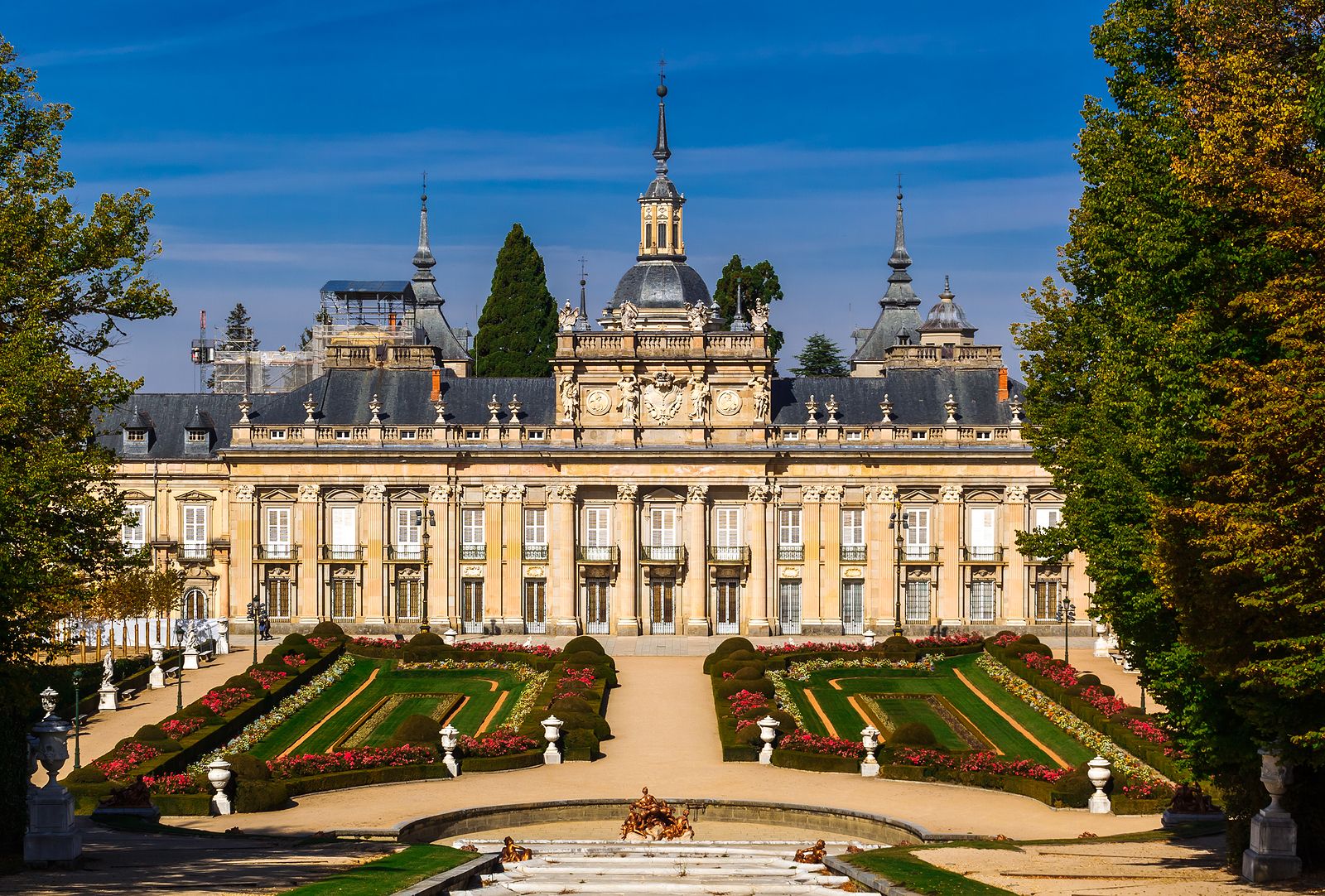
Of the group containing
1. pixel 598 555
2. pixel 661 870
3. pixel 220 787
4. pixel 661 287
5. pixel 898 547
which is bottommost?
pixel 661 870

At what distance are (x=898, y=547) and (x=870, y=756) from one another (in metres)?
31.7

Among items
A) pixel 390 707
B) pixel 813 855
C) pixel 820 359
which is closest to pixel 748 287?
pixel 820 359

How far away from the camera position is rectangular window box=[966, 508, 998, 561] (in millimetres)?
82000

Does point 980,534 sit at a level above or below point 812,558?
above

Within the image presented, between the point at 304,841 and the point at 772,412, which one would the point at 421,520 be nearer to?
the point at 772,412

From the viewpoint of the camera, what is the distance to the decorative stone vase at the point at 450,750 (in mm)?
50250

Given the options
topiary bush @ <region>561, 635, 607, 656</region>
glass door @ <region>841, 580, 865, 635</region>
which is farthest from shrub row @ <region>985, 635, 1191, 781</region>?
topiary bush @ <region>561, 635, 607, 656</region>

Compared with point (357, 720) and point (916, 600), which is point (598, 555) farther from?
point (357, 720)

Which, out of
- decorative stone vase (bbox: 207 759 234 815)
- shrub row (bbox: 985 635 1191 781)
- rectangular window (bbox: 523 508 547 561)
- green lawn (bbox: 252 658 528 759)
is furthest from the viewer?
rectangular window (bbox: 523 508 547 561)

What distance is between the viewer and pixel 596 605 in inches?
3233

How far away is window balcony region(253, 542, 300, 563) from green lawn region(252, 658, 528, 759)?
39.9 feet

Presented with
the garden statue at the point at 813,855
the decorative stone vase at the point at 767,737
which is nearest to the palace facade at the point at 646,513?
the decorative stone vase at the point at 767,737

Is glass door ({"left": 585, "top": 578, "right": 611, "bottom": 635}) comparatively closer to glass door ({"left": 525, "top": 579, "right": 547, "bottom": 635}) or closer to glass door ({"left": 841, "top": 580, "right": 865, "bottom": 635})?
glass door ({"left": 525, "top": 579, "right": 547, "bottom": 635})

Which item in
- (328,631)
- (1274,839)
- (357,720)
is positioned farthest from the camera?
(328,631)
